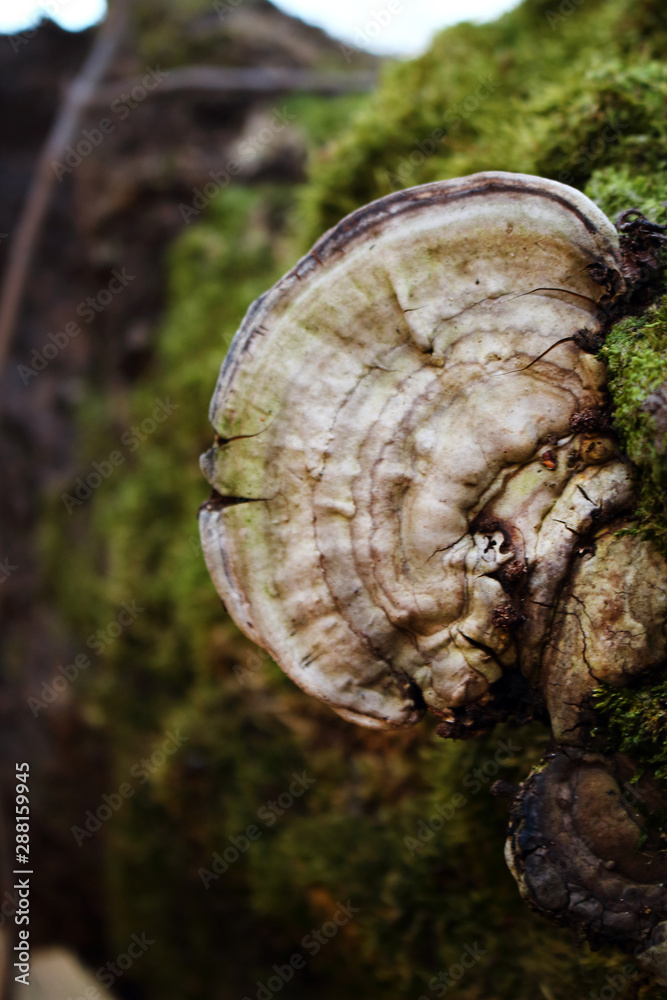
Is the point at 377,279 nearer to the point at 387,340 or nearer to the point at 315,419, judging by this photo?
the point at 387,340

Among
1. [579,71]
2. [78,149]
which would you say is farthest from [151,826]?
[78,149]
